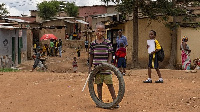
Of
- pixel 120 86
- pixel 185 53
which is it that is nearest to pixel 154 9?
pixel 185 53

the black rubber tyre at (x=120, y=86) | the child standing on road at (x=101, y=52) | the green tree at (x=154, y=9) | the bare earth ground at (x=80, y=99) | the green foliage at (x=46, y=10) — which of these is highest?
the green foliage at (x=46, y=10)

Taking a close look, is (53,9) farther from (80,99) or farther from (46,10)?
(80,99)

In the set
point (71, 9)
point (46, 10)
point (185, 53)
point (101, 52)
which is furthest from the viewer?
point (71, 9)

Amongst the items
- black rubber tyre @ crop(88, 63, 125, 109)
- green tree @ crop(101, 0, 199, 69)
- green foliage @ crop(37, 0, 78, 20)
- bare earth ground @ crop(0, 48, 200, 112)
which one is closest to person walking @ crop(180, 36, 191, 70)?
green tree @ crop(101, 0, 199, 69)

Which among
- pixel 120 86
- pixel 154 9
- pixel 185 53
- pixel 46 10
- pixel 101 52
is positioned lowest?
pixel 120 86

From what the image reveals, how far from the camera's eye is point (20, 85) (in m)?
8.28

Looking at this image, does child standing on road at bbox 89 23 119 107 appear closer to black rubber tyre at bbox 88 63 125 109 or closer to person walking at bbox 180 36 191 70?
black rubber tyre at bbox 88 63 125 109

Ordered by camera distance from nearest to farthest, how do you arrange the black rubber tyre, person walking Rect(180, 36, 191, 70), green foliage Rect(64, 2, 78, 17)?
the black rubber tyre, person walking Rect(180, 36, 191, 70), green foliage Rect(64, 2, 78, 17)

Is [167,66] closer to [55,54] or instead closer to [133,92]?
[133,92]

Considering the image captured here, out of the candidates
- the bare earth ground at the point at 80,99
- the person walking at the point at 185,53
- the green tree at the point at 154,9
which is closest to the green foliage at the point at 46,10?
the green tree at the point at 154,9

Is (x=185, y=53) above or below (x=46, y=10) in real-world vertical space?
below

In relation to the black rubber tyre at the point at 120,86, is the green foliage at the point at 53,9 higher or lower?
higher

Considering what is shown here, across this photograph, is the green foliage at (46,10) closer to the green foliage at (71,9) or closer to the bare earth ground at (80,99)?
the green foliage at (71,9)

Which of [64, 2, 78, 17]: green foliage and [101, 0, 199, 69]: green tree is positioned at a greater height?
[64, 2, 78, 17]: green foliage
